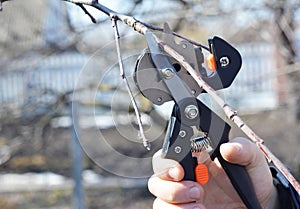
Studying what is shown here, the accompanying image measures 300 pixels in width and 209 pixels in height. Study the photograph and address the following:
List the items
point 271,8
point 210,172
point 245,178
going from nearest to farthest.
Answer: point 245,178
point 210,172
point 271,8

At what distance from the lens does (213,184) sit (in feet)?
3.75

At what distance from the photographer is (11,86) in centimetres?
451

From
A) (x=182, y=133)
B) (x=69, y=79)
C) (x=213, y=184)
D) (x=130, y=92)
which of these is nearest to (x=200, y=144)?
(x=182, y=133)

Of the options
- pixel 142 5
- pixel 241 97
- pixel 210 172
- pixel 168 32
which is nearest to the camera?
pixel 168 32

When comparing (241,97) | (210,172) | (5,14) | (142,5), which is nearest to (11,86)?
(5,14)

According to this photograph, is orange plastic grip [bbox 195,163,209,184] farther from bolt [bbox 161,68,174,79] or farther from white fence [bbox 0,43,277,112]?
white fence [bbox 0,43,277,112]

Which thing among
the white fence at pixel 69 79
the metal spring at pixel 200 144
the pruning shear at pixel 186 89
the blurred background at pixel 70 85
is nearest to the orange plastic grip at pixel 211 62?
the pruning shear at pixel 186 89

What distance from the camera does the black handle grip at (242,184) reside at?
896 millimetres

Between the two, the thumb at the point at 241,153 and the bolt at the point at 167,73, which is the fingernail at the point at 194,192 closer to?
the thumb at the point at 241,153

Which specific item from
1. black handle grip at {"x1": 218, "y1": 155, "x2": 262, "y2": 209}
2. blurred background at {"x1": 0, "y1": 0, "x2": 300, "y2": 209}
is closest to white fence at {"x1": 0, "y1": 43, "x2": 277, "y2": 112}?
blurred background at {"x1": 0, "y1": 0, "x2": 300, "y2": 209}

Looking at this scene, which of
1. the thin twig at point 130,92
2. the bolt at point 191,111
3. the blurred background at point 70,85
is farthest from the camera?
the blurred background at point 70,85

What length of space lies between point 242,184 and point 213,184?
0.24 meters

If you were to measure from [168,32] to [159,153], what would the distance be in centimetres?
19

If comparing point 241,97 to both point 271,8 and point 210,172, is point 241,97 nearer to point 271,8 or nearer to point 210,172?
point 271,8
